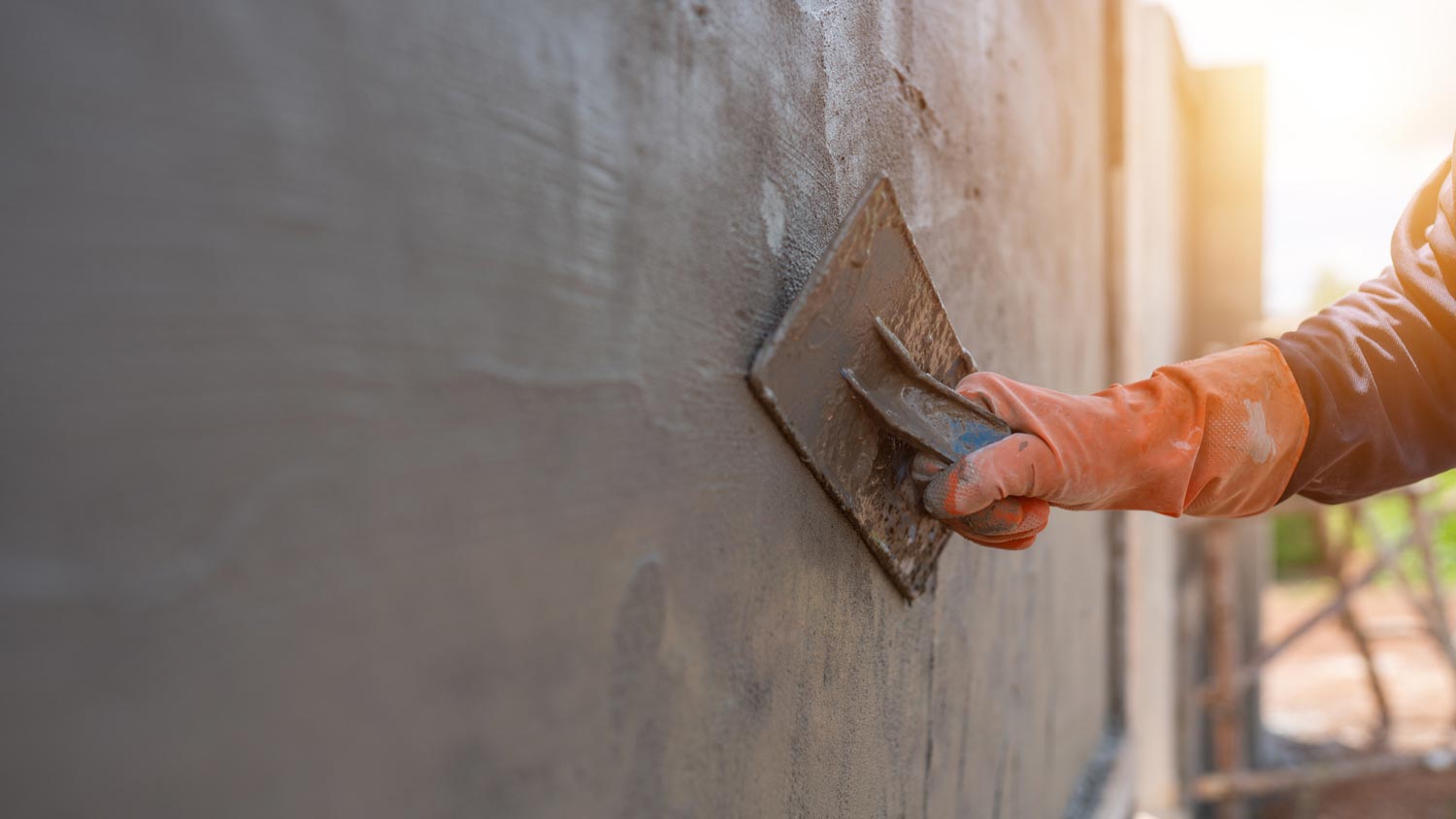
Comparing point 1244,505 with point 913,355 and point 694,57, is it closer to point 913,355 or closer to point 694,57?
point 913,355

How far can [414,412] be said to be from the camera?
2.21 feet

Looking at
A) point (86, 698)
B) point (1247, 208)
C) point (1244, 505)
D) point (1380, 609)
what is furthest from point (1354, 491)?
point (1380, 609)

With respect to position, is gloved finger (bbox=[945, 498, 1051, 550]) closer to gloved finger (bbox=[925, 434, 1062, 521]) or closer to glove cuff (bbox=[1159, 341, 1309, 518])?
gloved finger (bbox=[925, 434, 1062, 521])

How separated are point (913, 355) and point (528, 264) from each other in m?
0.78

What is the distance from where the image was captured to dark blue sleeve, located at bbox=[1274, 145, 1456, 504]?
1.48 metres

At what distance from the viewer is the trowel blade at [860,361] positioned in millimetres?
1137

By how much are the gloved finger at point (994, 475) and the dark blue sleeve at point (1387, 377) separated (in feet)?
1.68

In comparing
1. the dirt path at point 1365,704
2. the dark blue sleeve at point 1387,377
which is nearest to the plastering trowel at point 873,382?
the dark blue sleeve at point 1387,377

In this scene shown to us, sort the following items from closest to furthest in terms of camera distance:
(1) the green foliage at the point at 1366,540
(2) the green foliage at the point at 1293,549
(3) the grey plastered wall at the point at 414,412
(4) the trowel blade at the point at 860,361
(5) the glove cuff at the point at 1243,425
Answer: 1. (3) the grey plastered wall at the point at 414,412
2. (4) the trowel blade at the point at 860,361
3. (5) the glove cuff at the point at 1243,425
4. (1) the green foliage at the point at 1366,540
5. (2) the green foliage at the point at 1293,549

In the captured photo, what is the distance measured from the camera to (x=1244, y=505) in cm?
151

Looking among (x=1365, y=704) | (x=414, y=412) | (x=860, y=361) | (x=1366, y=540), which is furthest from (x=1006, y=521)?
(x=1366, y=540)

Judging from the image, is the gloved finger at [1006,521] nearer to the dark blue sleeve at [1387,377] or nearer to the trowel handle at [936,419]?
the trowel handle at [936,419]

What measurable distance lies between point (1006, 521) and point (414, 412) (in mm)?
943

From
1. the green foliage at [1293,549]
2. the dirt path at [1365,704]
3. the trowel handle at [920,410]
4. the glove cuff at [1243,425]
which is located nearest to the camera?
the trowel handle at [920,410]
